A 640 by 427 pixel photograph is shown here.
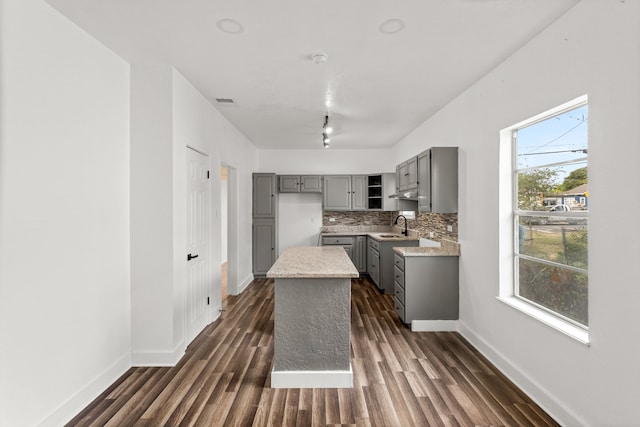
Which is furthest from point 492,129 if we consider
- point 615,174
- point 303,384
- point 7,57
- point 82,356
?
point 82,356

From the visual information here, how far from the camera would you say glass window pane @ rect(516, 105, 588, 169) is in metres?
2.09

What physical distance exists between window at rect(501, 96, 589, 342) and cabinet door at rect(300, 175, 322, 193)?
13.2ft

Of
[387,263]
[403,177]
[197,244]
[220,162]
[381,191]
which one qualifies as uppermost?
[220,162]

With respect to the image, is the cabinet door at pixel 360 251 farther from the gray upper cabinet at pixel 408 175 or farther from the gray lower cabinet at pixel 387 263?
the gray upper cabinet at pixel 408 175

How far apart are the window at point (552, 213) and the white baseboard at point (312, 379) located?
154 cm

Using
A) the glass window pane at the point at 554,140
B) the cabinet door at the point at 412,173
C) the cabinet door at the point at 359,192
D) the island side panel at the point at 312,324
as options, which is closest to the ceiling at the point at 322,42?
the glass window pane at the point at 554,140

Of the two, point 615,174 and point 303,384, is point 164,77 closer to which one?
point 303,384

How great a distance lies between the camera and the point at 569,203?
2180mm

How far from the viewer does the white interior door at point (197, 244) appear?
319cm

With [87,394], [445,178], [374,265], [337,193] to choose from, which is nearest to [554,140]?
[445,178]

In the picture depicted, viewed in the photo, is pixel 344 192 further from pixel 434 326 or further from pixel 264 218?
pixel 434 326

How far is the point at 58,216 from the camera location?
6.62 feet

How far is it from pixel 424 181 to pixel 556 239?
1.72 m

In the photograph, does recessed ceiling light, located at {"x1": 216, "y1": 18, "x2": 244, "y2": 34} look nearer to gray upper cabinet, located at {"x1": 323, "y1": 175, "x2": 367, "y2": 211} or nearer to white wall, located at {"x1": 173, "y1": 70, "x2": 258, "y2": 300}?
white wall, located at {"x1": 173, "y1": 70, "x2": 258, "y2": 300}
